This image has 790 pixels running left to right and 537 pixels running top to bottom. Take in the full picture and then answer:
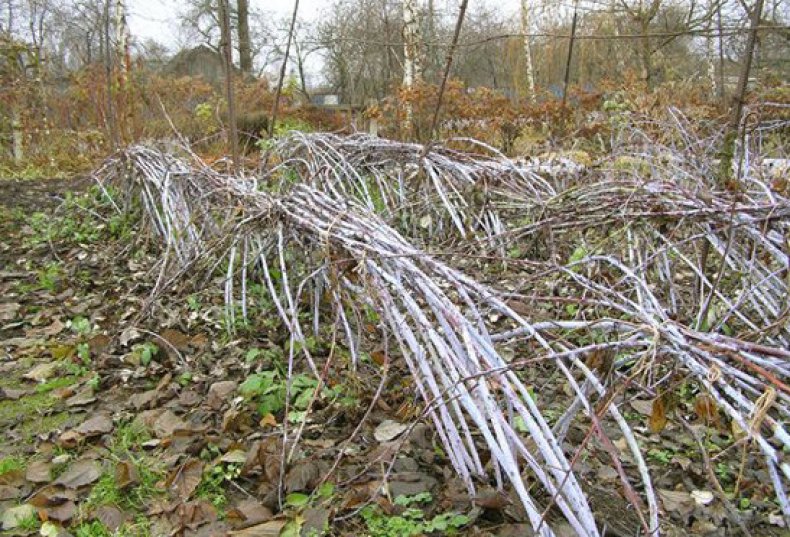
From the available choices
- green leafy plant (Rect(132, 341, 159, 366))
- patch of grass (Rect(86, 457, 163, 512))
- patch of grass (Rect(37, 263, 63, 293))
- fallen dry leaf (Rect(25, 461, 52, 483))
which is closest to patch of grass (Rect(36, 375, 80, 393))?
green leafy plant (Rect(132, 341, 159, 366))

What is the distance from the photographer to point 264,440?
70.5 inches

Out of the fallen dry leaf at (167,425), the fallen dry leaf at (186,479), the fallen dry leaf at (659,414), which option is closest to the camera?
the fallen dry leaf at (659,414)

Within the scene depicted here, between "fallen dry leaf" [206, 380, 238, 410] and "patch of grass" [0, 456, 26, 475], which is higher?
"fallen dry leaf" [206, 380, 238, 410]

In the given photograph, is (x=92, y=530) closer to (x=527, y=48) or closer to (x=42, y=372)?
(x=42, y=372)

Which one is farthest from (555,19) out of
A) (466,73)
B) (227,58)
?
(227,58)

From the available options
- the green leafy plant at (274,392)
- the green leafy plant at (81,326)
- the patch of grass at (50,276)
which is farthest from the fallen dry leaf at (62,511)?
the patch of grass at (50,276)

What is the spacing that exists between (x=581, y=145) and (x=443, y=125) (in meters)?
1.83

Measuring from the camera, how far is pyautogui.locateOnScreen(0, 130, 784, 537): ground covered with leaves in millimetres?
1474

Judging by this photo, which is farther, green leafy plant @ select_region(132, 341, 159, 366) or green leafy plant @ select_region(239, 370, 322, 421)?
green leafy plant @ select_region(132, 341, 159, 366)

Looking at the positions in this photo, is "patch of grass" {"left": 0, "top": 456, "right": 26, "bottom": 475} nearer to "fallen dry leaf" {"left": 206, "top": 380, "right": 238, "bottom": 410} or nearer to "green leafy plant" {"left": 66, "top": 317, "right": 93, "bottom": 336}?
"fallen dry leaf" {"left": 206, "top": 380, "right": 238, "bottom": 410}

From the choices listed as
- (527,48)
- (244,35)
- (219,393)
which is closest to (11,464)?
(219,393)

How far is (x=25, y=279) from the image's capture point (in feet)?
11.1

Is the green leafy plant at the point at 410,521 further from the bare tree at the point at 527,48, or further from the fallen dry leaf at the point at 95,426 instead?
the bare tree at the point at 527,48

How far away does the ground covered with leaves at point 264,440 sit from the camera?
1.47m
